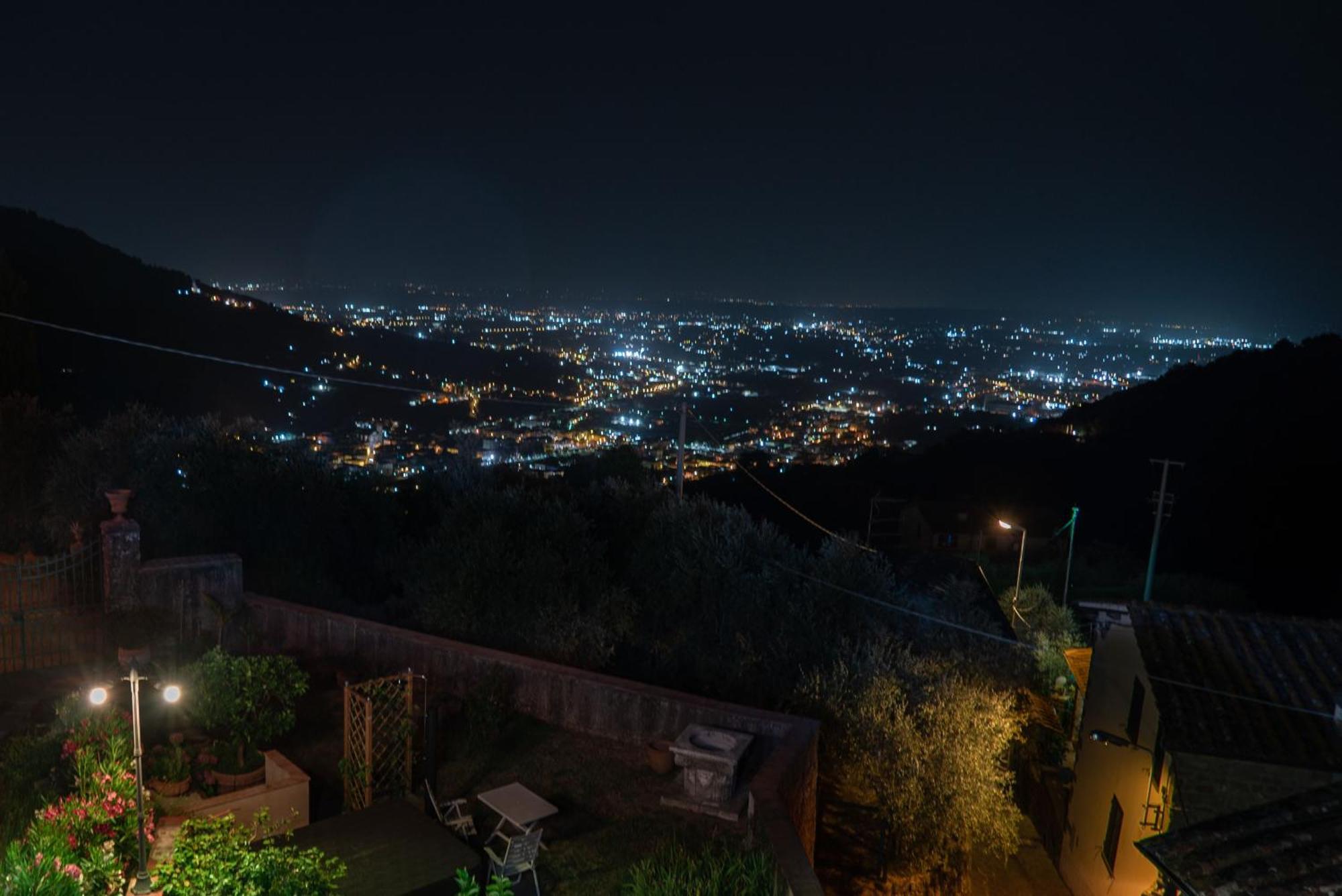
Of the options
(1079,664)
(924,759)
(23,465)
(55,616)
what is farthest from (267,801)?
(1079,664)

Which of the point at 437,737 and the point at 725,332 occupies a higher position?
the point at 725,332

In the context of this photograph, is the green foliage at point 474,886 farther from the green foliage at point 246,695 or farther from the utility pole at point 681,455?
the utility pole at point 681,455

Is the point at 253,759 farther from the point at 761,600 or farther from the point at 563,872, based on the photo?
the point at 761,600

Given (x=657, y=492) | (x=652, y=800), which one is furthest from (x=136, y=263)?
→ (x=652, y=800)

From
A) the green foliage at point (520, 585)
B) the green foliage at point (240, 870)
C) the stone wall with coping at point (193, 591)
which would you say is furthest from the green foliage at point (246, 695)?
the green foliage at point (520, 585)

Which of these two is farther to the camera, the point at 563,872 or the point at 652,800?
the point at 652,800
